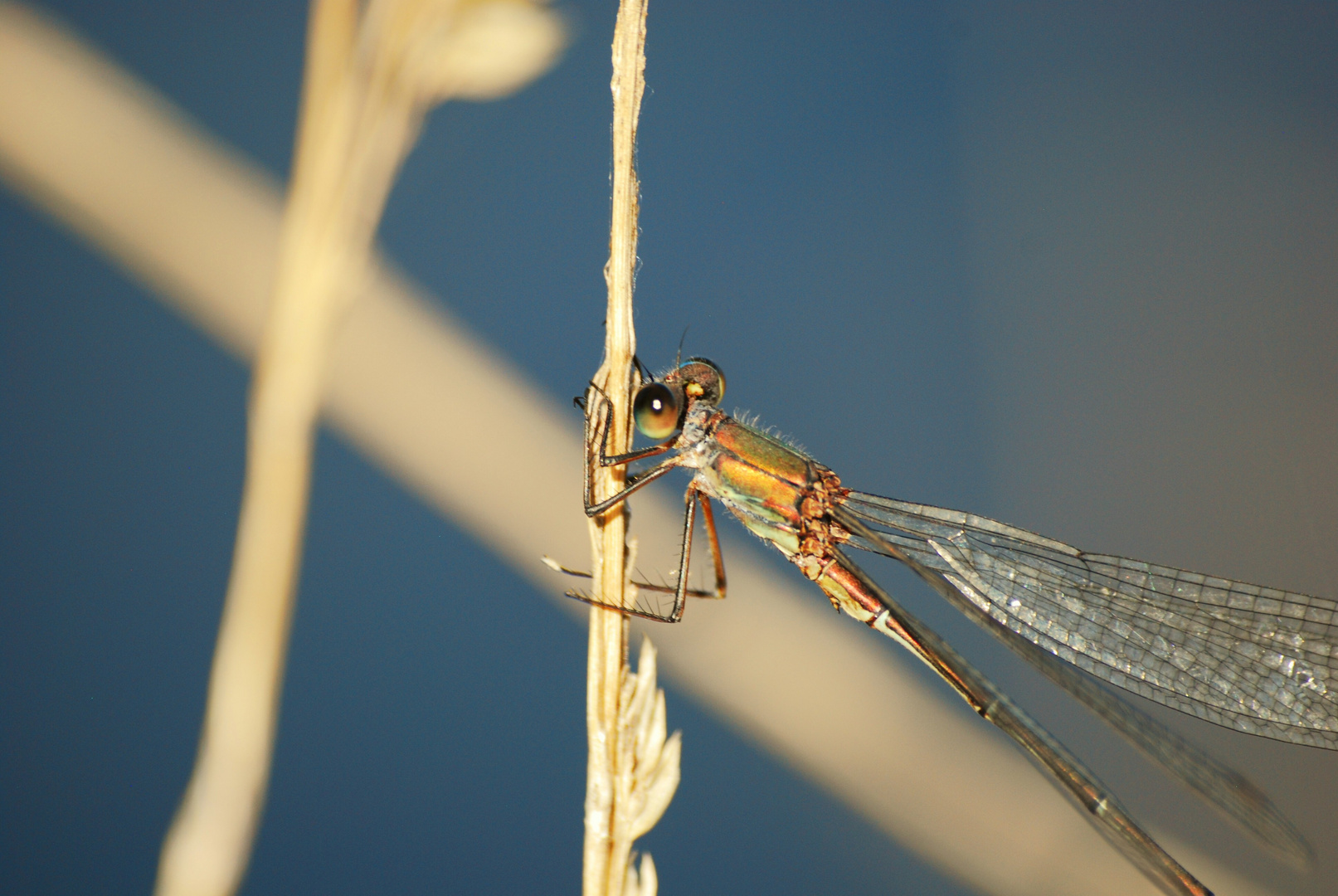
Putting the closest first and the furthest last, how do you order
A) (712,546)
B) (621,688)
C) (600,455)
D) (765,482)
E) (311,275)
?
(621,688), (600,455), (311,275), (765,482), (712,546)

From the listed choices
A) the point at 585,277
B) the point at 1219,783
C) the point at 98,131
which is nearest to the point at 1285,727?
the point at 1219,783

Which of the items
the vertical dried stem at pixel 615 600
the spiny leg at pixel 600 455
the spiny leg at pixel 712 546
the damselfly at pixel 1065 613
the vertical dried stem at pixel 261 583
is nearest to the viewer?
the vertical dried stem at pixel 615 600

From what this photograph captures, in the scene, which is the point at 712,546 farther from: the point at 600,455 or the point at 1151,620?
the point at 1151,620

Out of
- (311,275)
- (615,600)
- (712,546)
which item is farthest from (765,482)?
(311,275)

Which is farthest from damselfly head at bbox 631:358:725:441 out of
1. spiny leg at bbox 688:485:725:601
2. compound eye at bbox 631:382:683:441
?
spiny leg at bbox 688:485:725:601

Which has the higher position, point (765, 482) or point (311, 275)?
point (311, 275)

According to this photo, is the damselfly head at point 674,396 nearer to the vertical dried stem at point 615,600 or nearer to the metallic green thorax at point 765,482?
the metallic green thorax at point 765,482

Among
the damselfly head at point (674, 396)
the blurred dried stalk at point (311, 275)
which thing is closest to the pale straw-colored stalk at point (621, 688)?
the damselfly head at point (674, 396)

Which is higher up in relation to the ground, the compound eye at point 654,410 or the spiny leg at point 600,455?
the compound eye at point 654,410
